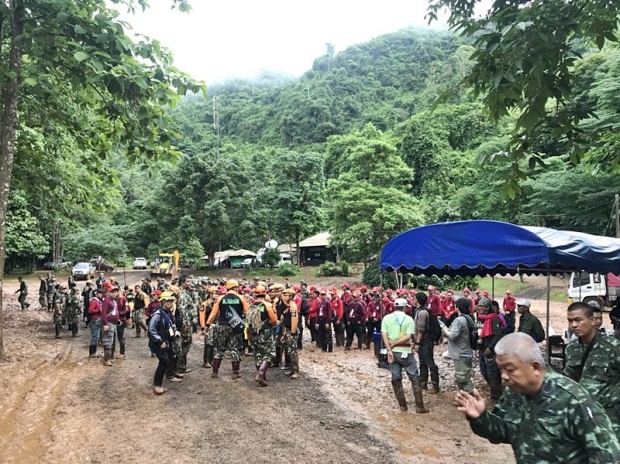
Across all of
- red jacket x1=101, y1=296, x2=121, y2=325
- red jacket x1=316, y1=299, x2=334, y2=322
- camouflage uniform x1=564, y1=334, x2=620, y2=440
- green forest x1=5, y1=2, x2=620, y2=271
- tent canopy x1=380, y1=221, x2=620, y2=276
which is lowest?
red jacket x1=316, y1=299, x2=334, y2=322

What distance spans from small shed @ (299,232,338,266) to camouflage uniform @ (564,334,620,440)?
43.4 meters

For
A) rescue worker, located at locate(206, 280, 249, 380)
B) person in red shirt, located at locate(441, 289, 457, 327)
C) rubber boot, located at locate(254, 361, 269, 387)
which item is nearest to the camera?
rubber boot, located at locate(254, 361, 269, 387)

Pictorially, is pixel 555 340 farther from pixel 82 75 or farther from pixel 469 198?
Result: pixel 469 198

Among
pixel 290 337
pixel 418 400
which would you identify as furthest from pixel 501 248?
pixel 290 337

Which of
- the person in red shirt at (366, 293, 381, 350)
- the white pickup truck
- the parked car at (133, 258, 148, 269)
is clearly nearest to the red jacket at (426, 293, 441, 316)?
the person in red shirt at (366, 293, 381, 350)

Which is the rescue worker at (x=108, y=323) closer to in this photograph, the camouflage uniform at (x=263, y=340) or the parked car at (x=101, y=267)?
the camouflage uniform at (x=263, y=340)

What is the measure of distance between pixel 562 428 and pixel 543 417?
0.30 feet

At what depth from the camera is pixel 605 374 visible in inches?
151

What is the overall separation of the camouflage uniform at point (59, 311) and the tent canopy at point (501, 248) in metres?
10.7

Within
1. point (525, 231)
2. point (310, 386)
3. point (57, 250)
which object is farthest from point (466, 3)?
point (57, 250)

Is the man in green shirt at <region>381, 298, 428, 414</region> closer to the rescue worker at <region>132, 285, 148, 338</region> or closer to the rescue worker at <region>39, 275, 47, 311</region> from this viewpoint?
the rescue worker at <region>132, 285, 148, 338</region>

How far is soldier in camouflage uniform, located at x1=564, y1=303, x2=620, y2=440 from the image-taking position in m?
3.79

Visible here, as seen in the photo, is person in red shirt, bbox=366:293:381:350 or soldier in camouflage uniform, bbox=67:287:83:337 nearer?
person in red shirt, bbox=366:293:381:350

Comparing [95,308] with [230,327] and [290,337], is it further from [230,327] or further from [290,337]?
[290,337]
